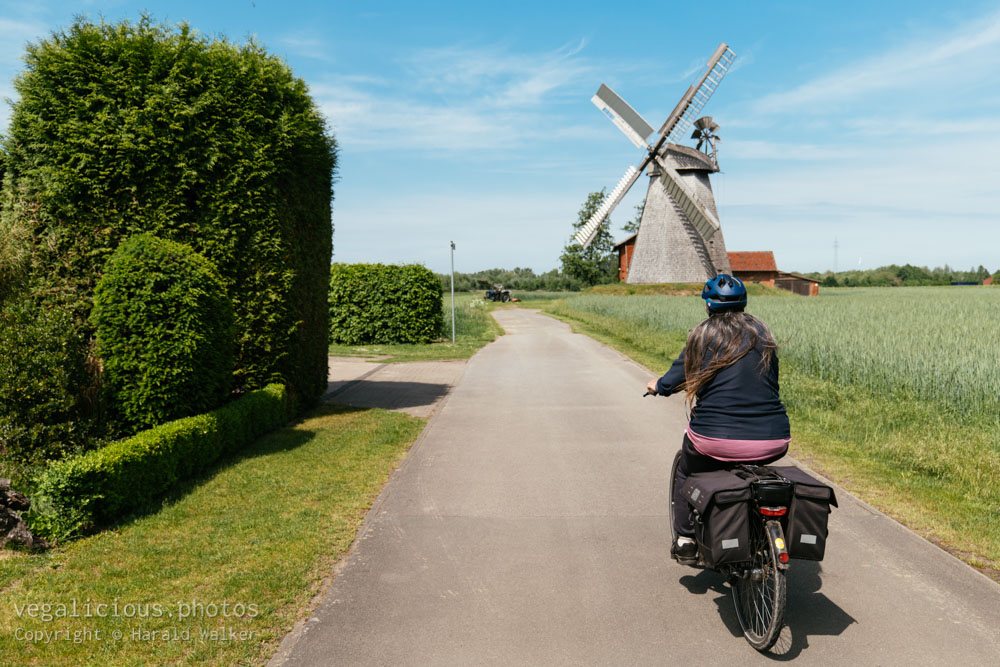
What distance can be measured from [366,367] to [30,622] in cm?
1437

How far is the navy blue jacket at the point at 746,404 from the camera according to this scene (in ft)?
13.1

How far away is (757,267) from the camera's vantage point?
71875mm

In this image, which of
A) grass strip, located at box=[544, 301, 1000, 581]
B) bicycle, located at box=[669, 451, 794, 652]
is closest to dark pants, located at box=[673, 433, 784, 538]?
bicycle, located at box=[669, 451, 794, 652]

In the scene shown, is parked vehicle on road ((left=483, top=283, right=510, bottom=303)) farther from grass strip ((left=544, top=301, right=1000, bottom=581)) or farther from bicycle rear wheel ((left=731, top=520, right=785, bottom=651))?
bicycle rear wheel ((left=731, top=520, right=785, bottom=651))

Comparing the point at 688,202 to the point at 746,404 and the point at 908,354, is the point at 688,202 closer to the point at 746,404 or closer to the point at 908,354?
the point at 908,354

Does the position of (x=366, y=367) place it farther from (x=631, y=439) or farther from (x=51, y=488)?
(x=51, y=488)

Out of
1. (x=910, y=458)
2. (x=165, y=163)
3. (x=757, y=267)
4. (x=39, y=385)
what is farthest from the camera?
(x=757, y=267)

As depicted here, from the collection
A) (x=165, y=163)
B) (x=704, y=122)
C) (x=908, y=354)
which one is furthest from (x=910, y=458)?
(x=704, y=122)

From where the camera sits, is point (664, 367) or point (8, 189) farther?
point (664, 367)

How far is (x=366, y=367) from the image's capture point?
18406 mm

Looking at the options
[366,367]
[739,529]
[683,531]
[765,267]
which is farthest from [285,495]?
[765,267]

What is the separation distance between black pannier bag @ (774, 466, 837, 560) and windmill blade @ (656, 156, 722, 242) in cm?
4313

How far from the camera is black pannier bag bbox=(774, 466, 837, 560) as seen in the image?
3.68 meters

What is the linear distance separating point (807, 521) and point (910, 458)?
510cm
